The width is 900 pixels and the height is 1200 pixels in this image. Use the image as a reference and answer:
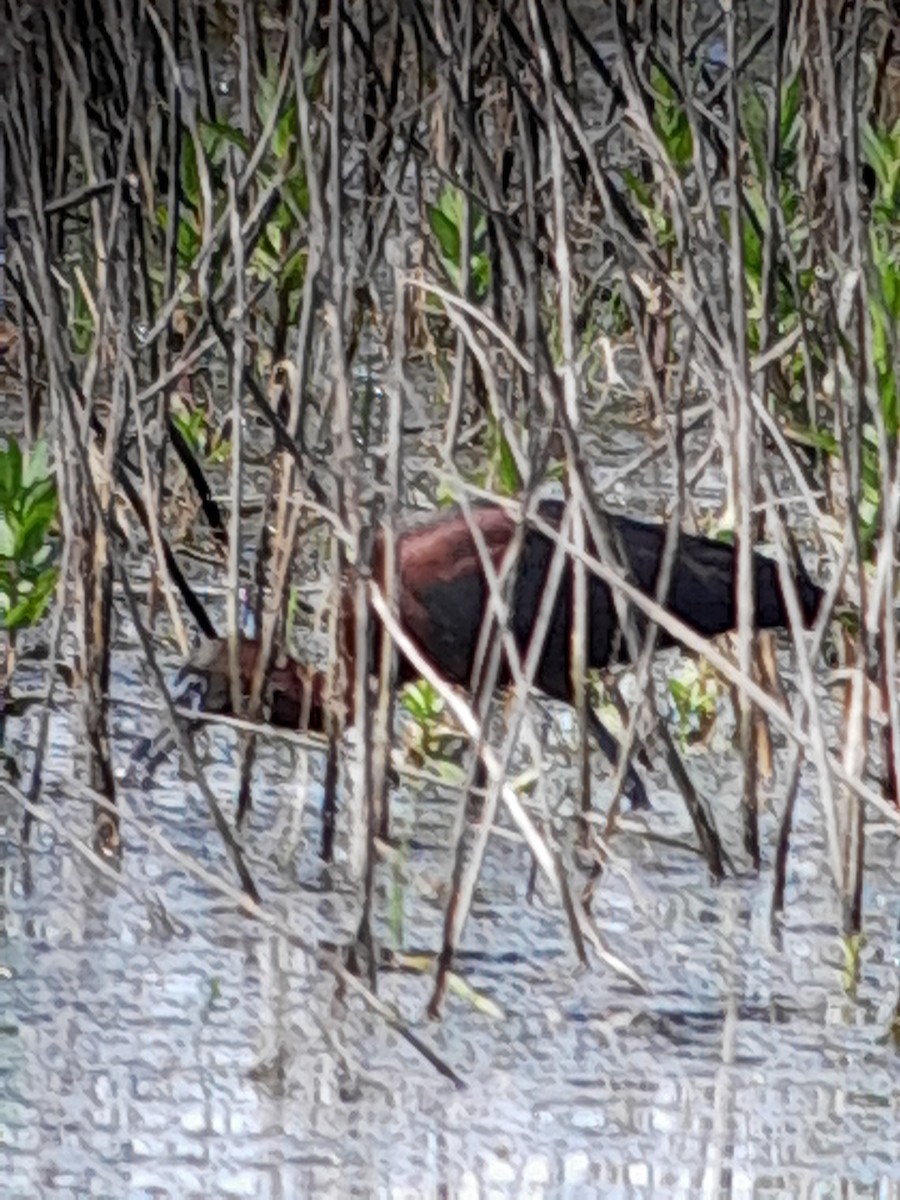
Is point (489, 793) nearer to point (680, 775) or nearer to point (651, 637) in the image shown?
point (651, 637)

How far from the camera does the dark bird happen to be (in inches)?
120

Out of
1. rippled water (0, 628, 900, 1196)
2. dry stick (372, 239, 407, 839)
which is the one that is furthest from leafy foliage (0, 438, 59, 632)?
dry stick (372, 239, 407, 839)

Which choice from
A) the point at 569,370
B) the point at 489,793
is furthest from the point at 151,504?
the point at 489,793

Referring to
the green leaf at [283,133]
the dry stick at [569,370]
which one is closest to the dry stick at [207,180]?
the dry stick at [569,370]

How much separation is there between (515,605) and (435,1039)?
715mm

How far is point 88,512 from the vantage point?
3.14 meters

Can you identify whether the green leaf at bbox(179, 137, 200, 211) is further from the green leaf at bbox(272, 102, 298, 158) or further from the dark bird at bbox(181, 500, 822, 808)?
the dark bird at bbox(181, 500, 822, 808)

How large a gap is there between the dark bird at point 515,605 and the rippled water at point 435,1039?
0.53ft

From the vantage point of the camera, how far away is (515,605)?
3086mm

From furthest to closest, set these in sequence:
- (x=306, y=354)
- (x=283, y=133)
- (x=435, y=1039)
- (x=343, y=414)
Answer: (x=283, y=133) → (x=306, y=354) → (x=435, y=1039) → (x=343, y=414)

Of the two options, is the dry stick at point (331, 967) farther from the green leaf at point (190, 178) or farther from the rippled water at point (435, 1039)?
the green leaf at point (190, 178)

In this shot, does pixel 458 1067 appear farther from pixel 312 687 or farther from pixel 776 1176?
pixel 312 687

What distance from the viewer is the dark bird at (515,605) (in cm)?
305

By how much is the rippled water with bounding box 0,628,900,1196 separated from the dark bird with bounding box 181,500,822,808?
0.53 ft
